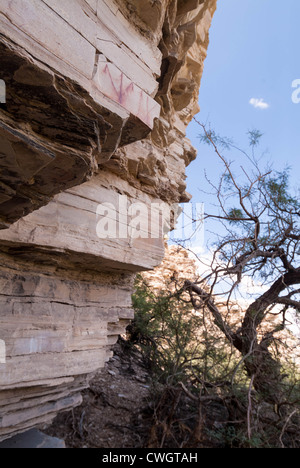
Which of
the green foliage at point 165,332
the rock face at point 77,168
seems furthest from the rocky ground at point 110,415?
the rock face at point 77,168

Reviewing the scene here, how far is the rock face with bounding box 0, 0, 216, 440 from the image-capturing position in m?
Result: 1.43

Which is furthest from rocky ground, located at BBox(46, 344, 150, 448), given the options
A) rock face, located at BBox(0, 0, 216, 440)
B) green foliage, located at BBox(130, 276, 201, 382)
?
rock face, located at BBox(0, 0, 216, 440)

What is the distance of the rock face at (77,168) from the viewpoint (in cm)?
143

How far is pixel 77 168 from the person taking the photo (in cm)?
173

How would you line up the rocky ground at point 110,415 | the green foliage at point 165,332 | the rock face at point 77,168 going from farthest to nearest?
the green foliage at point 165,332, the rocky ground at point 110,415, the rock face at point 77,168

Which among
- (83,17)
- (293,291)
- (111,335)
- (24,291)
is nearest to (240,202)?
(293,291)

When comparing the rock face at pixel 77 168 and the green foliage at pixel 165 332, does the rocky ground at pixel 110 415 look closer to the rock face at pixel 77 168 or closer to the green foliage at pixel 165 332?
the green foliage at pixel 165 332

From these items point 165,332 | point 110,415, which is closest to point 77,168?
point 110,415

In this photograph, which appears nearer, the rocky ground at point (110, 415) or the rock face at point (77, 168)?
the rock face at point (77, 168)

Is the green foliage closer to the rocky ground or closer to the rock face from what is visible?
the rocky ground

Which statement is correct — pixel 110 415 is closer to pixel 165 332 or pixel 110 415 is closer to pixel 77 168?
pixel 165 332

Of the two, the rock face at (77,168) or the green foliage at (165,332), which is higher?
the rock face at (77,168)

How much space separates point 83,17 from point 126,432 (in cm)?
469

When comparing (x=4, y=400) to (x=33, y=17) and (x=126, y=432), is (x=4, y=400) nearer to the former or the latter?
(x=126, y=432)
